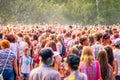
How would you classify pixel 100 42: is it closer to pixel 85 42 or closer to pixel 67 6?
pixel 85 42

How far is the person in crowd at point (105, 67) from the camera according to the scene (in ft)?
35.4

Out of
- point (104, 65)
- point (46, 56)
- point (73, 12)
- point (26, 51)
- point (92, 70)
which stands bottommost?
point (92, 70)

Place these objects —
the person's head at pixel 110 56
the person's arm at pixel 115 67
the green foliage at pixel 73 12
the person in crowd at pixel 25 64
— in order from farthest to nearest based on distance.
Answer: the green foliage at pixel 73 12
the person in crowd at pixel 25 64
the person's arm at pixel 115 67
the person's head at pixel 110 56

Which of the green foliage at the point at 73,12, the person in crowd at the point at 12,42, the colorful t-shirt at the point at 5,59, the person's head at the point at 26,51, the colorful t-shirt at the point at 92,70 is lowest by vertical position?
the colorful t-shirt at the point at 92,70

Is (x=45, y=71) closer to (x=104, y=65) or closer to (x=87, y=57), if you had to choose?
(x=87, y=57)

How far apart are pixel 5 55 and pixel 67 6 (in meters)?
74.9

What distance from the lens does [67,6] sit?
86.9 m

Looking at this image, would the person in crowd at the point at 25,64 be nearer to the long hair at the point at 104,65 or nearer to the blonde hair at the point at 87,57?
the blonde hair at the point at 87,57

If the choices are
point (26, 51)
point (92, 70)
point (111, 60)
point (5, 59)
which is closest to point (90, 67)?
point (92, 70)

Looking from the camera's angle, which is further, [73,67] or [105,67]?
[105,67]

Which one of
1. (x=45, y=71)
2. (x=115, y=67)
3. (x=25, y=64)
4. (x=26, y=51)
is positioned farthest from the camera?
(x=25, y=64)

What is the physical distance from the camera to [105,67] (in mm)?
10828

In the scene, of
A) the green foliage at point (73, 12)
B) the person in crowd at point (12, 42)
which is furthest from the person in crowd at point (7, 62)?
the green foliage at point (73, 12)

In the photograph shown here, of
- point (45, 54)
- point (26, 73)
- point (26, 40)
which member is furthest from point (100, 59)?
point (26, 40)
